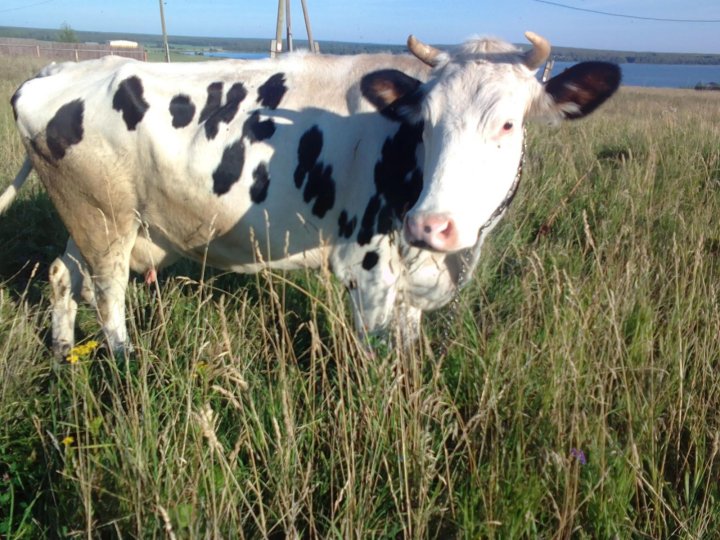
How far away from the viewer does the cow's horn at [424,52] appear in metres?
2.95

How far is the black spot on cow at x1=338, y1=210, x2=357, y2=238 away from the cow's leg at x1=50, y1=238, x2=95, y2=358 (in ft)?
5.09

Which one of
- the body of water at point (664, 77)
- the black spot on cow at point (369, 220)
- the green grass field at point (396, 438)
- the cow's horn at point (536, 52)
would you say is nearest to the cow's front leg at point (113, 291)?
the green grass field at point (396, 438)

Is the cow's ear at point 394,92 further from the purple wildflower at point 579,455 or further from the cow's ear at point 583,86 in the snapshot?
the purple wildflower at point 579,455

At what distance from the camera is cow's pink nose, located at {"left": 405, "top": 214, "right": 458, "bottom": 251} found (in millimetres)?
2365

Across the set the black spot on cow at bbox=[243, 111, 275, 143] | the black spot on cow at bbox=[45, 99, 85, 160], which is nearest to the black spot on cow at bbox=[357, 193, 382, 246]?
the black spot on cow at bbox=[243, 111, 275, 143]

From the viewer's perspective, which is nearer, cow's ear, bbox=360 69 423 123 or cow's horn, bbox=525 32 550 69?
cow's horn, bbox=525 32 550 69

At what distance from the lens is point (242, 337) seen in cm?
311

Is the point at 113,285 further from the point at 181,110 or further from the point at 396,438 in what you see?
Answer: the point at 396,438

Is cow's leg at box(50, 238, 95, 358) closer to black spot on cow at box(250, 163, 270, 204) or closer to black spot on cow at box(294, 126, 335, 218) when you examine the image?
black spot on cow at box(250, 163, 270, 204)

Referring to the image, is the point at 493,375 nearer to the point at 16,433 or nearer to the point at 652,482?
the point at 652,482

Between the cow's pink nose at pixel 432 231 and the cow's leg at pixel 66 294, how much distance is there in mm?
2179

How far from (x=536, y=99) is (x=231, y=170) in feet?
5.18

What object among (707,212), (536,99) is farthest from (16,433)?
(707,212)

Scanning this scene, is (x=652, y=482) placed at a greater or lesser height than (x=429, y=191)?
lesser
